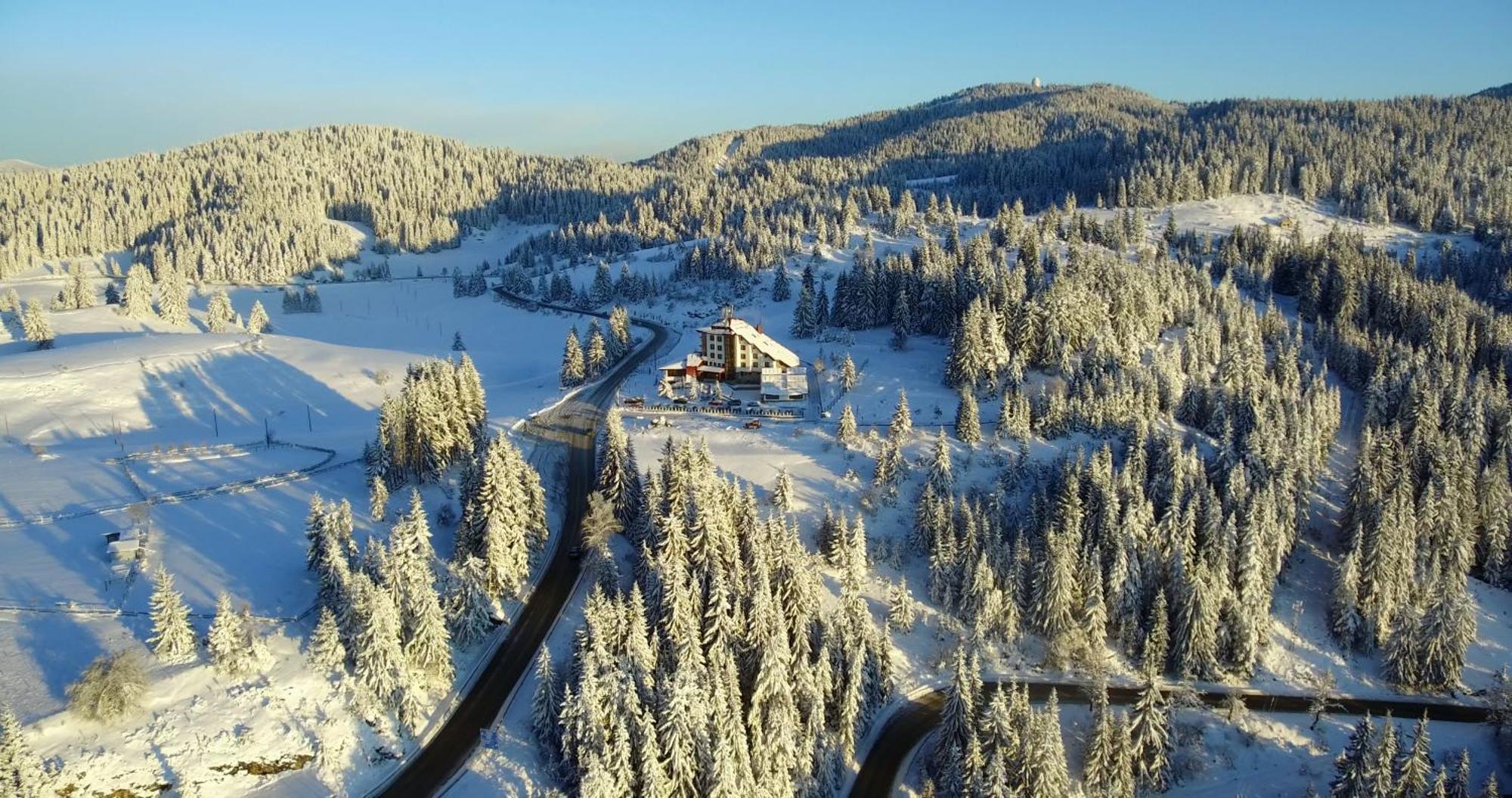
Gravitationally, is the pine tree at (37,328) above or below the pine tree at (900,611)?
above

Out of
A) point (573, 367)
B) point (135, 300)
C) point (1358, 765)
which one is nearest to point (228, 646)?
point (573, 367)

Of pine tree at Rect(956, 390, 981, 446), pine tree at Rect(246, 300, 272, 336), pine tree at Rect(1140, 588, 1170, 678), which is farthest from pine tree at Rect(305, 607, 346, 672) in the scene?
pine tree at Rect(246, 300, 272, 336)

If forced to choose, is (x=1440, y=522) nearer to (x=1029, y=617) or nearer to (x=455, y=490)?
(x=1029, y=617)

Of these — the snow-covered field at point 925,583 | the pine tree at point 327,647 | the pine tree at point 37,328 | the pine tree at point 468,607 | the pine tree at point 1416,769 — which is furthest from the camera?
the pine tree at point 37,328

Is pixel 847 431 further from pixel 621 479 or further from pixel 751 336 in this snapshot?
pixel 621 479

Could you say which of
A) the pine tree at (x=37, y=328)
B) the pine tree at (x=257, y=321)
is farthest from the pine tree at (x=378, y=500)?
the pine tree at (x=37, y=328)

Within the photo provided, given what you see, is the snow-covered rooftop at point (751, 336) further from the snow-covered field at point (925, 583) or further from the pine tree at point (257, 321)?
the pine tree at point (257, 321)
